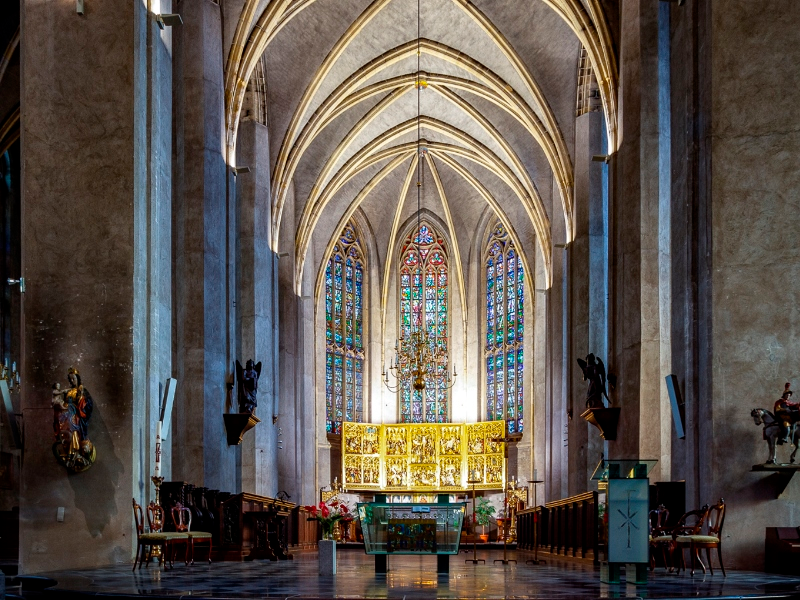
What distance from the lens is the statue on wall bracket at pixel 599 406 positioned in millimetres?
20047

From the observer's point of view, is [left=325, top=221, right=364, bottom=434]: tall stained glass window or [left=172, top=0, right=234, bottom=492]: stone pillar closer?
[left=172, top=0, right=234, bottom=492]: stone pillar

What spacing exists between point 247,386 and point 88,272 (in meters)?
9.24

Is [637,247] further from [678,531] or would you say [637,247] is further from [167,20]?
[167,20]

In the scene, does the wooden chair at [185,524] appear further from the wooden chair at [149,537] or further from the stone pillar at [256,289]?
the stone pillar at [256,289]

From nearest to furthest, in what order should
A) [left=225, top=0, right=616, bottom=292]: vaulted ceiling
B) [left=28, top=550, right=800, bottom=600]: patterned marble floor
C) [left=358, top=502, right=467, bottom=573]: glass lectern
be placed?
[left=28, top=550, right=800, bottom=600]: patterned marble floor → [left=358, top=502, right=467, bottom=573]: glass lectern → [left=225, top=0, right=616, bottom=292]: vaulted ceiling

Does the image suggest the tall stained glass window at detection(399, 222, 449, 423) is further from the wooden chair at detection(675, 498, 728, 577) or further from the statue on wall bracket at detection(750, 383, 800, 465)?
the wooden chair at detection(675, 498, 728, 577)

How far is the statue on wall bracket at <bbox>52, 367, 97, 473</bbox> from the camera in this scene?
13.0 meters

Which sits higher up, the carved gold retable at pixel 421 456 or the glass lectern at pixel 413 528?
the glass lectern at pixel 413 528

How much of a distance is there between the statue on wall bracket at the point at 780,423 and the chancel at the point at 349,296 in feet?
0.11

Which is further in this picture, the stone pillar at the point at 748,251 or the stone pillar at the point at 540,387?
the stone pillar at the point at 540,387

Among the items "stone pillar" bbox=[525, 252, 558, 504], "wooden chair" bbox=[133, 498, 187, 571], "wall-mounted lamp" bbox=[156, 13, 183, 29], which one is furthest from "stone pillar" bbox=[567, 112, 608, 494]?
"wooden chair" bbox=[133, 498, 187, 571]

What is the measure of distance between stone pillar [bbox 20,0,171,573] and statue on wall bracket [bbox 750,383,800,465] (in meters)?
7.45

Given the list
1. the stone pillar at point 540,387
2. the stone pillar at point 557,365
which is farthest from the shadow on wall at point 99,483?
the stone pillar at point 540,387

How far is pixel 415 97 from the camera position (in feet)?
109
